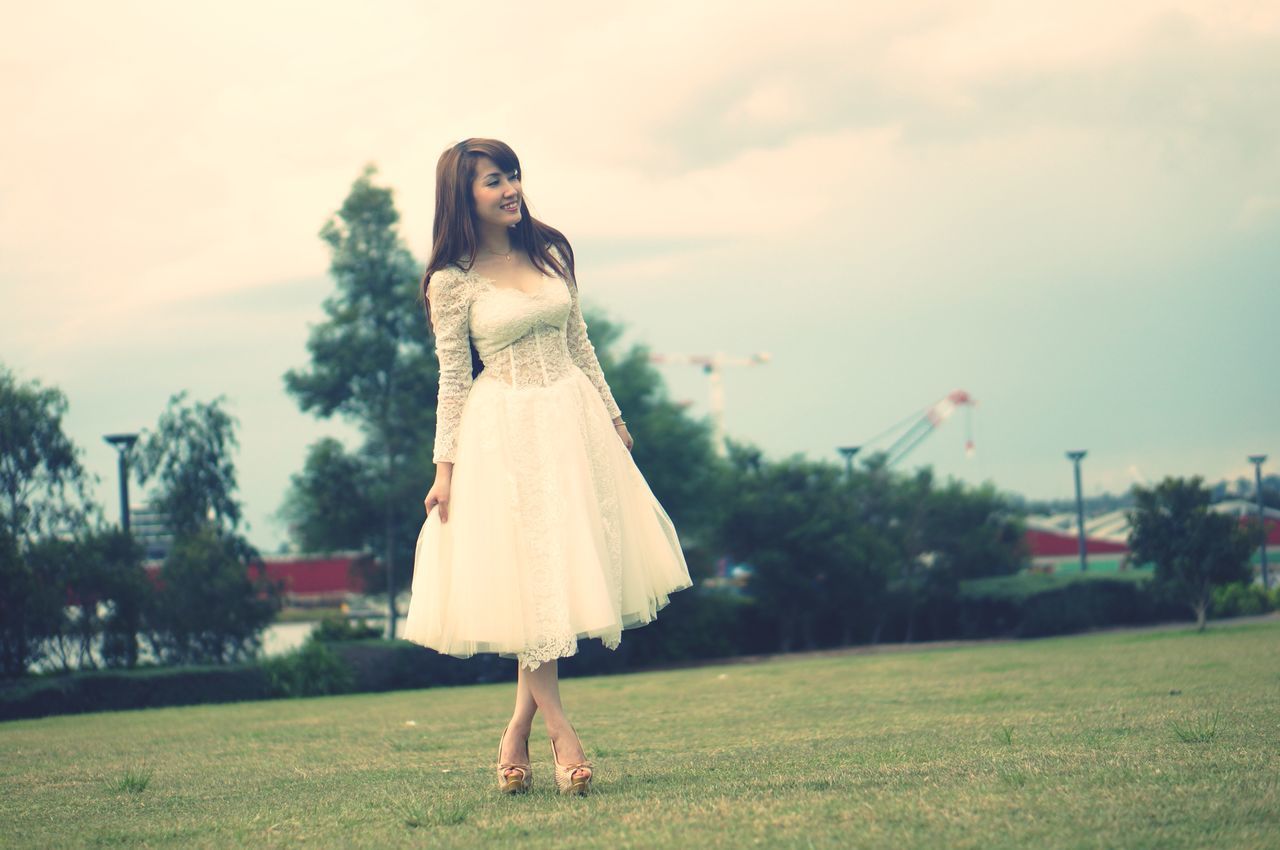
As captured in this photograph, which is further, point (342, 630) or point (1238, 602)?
point (1238, 602)

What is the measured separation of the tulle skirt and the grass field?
0.58 meters

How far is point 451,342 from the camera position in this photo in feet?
16.1

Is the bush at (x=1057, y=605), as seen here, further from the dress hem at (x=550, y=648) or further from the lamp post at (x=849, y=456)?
the dress hem at (x=550, y=648)

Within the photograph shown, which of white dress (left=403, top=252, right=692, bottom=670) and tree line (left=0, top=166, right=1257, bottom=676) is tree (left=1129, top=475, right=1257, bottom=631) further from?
white dress (left=403, top=252, right=692, bottom=670)

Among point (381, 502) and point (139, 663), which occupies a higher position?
point (381, 502)

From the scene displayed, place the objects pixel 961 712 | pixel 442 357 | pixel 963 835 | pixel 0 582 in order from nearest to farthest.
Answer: pixel 963 835
pixel 442 357
pixel 961 712
pixel 0 582

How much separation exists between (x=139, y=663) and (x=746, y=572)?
14.8 metres

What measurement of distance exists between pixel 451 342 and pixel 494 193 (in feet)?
1.91

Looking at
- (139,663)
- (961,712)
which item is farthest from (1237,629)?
(139,663)

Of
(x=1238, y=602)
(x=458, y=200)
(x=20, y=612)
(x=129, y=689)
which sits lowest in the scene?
(x=1238, y=602)

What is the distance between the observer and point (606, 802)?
4.18m

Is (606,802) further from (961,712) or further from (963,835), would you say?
(961,712)

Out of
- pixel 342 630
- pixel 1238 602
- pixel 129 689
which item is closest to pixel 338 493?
pixel 342 630

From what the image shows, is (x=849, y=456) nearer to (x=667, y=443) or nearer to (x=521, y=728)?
(x=667, y=443)
